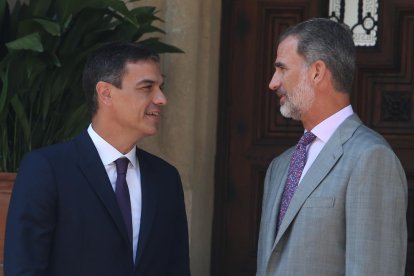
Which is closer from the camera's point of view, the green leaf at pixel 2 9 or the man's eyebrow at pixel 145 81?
the man's eyebrow at pixel 145 81

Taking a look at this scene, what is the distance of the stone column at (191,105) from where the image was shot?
18.7 feet

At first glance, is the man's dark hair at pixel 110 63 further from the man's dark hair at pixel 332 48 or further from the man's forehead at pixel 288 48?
the man's dark hair at pixel 332 48

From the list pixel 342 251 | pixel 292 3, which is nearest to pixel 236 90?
pixel 292 3

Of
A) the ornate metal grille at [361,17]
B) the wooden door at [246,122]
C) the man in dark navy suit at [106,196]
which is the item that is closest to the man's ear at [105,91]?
the man in dark navy suit at [106,196]

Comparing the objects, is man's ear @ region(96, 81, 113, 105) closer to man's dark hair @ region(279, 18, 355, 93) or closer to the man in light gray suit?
the man in light gray suit

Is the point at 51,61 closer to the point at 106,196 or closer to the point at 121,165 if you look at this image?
the point at 121,165

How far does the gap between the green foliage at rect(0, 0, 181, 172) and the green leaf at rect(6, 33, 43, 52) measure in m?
0.08

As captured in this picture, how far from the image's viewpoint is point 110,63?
4.03m

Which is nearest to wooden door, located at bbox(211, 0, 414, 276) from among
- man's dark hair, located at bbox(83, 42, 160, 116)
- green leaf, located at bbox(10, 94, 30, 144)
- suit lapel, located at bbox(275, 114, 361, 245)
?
green leaf, located at bbox(10, 94, 30, 144)

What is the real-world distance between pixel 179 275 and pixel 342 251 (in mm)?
811

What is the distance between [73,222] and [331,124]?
967 millimetres

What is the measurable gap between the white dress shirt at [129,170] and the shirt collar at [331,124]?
2.43 ft

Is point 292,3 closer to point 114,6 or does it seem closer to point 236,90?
point 236,90

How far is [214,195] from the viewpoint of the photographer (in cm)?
602
